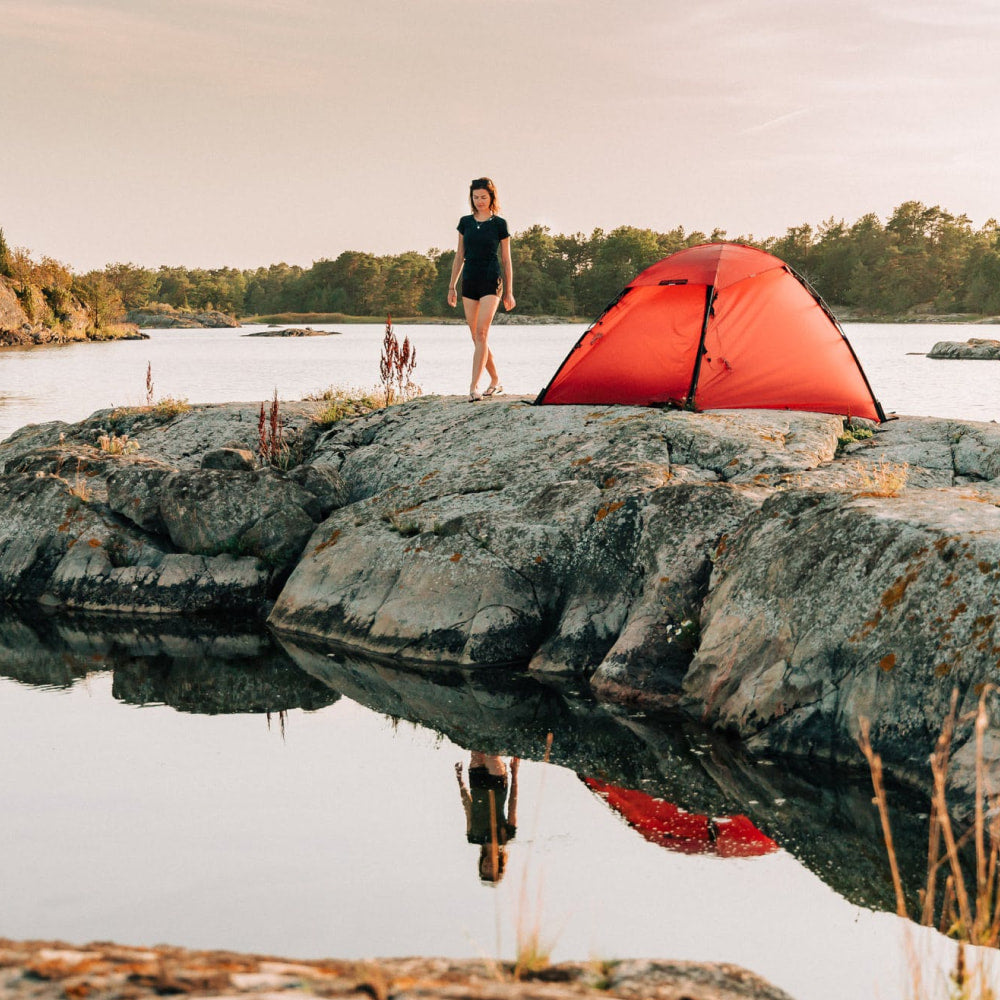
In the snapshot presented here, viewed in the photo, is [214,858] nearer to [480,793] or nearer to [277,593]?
[480,793]

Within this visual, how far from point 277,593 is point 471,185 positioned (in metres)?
5.86

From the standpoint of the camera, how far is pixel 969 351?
52.8 metres

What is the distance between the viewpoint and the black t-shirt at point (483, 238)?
13.6 meters

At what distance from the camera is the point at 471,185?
13711 millimetres

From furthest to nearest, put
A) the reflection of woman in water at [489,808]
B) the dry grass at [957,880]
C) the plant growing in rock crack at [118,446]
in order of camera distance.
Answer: the plant growing in rock crack at [118,446] → the reflection of woman in water at [489,808] → the dry grass at [957,880]

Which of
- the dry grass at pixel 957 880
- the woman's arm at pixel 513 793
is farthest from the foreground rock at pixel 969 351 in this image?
the dry grass at pixel 957 880

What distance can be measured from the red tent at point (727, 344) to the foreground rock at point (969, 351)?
4312cm

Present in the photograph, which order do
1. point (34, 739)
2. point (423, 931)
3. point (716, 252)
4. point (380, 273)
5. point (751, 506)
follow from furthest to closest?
point (380, 273), point (716, 252), point (751, 506), point (34, 739), point (423, 931)

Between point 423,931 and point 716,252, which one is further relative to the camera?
point 716,252

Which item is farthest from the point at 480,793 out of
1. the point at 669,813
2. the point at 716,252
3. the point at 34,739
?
the point at 716,252

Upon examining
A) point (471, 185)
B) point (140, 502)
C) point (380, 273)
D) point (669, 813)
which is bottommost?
point (669, 813)

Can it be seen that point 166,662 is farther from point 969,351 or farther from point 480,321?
point 969,351

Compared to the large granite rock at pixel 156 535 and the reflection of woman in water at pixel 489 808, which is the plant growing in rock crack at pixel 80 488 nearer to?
the large granite rock at pixel 156 535

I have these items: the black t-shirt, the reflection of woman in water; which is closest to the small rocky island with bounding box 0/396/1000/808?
the reflection of woman in water
